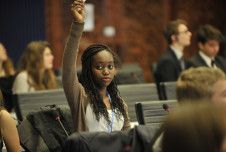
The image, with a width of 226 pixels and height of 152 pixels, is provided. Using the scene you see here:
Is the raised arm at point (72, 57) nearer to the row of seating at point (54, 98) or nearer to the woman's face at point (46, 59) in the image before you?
the row of seating at point (54, 98)

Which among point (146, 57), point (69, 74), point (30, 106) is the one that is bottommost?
point (146, 57)

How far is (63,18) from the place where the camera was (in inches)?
347

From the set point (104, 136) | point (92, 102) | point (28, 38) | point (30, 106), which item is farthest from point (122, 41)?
point (104, 136)

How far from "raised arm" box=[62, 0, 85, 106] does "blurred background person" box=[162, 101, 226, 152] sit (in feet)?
4.02

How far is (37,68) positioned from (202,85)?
332cm

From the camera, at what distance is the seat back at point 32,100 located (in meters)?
3.30

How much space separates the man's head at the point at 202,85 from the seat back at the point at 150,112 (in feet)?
2.88

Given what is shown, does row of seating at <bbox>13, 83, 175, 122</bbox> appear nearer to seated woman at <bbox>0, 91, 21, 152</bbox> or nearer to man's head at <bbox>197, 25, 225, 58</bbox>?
seated woman at <bbox>0, 91, 21, 152</bbox>

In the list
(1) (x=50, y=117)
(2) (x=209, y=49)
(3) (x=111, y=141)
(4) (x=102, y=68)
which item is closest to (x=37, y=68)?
(2) (x=209, y=49)

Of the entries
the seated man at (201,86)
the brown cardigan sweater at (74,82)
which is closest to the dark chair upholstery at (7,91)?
the brown cardigan sweater at (74,82)

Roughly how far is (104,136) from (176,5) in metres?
8.12

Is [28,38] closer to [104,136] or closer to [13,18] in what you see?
[13,18]

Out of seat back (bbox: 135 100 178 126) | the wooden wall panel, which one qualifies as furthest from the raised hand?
the wooden wall panel

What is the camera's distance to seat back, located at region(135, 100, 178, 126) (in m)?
2.71
